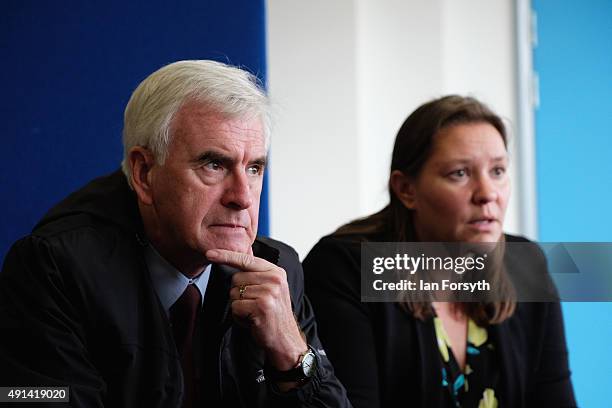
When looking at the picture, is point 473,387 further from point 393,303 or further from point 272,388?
point 272,388

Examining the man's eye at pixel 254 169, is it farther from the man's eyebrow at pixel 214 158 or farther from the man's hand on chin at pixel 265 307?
the man's hand on chin at pixel 265 307

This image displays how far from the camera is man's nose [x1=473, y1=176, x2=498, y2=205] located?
1.83 m

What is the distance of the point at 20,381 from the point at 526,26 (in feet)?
8.55

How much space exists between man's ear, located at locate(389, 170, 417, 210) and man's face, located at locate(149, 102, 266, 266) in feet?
2.21

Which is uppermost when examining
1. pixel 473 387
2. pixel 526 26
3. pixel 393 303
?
pixel 526 26

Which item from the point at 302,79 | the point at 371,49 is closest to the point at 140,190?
the point at 302,79

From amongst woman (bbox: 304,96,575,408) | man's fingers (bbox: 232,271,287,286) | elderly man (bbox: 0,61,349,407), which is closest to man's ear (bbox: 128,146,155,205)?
elderly man (bbox: 0,61,349,407)

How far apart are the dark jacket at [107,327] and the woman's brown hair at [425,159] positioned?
564 mm

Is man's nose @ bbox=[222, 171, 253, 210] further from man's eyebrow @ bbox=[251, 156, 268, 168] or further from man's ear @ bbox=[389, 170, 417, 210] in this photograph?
man's ear @ bbox=[389, 170, 417, 210]

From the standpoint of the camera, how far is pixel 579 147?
2.67 m

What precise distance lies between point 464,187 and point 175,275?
0.77m

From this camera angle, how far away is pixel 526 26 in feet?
10.4

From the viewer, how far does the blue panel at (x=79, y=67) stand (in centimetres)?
207

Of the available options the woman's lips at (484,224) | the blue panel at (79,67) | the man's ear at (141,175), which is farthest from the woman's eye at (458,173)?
the man's ear at (141,175)
